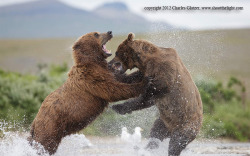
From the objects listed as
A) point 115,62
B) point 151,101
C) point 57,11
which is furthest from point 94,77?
point 57,11

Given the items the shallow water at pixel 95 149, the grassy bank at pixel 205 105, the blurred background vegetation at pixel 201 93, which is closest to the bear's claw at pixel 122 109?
the blurred background vegetation at pixel 201 93

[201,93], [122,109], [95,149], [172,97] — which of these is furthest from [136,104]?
[201,93]

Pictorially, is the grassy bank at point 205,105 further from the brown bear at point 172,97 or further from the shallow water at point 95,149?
the brown bear at point 172,97

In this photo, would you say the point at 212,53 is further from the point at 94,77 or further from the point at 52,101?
the point at 52,101

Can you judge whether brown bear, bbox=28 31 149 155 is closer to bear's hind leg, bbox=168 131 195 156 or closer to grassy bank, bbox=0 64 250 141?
bear's hind leg, bbox=168 131 195 156

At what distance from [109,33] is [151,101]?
1366 millimetres

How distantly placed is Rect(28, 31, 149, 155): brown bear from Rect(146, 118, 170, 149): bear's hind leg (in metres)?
0.76

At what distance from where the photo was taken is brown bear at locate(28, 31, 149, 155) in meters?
6.37

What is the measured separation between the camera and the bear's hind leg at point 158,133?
274 inches

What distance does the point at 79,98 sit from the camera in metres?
6.51

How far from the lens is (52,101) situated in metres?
6.46

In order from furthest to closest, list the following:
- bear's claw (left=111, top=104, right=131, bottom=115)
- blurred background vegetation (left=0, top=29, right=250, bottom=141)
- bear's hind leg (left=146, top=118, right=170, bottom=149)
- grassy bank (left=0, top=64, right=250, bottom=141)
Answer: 1. grassy bank (left=0, top=64, right=250, bottom=141)
2. blurred background vegetation (left=0, top=29, right=250, bottom=141)
3. bear's hind leg (left=146, top=118, right=170, bottom=149)
4. bear's claw (left=111, top=104, right=131, bottom=115)

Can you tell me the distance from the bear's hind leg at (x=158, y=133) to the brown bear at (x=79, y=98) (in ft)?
2.50

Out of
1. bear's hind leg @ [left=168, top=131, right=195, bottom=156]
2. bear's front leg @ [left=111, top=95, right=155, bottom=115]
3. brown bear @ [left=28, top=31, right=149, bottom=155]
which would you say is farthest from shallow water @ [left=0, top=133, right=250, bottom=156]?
bear's front leg @ [left=111, top=95, right=155, bottom=115]
